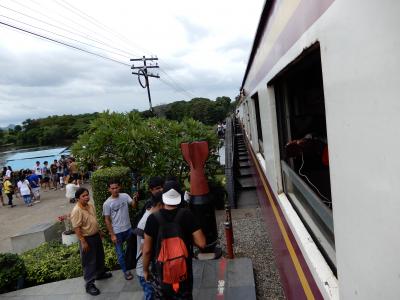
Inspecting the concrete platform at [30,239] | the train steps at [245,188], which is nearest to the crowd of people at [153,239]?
the concrete platform at [30,239]

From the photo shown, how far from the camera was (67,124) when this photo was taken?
70.5 metres

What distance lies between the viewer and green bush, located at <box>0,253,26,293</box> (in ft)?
16.4

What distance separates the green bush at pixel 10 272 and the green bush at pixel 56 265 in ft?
0.63

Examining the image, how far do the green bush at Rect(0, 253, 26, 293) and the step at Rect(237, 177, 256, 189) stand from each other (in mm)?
5806

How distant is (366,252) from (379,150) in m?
0.34

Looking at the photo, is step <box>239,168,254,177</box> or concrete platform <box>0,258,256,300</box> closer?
concrete platform <box>0,258,256,300</box>

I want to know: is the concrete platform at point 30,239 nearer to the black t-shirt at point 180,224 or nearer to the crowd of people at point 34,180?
the crowd of people at point 34,180

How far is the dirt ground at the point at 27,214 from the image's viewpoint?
9935 mm

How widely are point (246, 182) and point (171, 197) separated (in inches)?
285

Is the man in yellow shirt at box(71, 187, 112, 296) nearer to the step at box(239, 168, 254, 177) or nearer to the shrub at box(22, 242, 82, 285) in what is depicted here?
the shrub at box(22, 242, 82, 285)

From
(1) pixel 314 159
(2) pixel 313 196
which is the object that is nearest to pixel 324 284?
(2) pixel 313 196

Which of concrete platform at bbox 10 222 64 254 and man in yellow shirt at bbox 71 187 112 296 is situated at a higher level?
man in yellow shirt at bbox 71 187 112 296

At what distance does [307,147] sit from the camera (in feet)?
8.80

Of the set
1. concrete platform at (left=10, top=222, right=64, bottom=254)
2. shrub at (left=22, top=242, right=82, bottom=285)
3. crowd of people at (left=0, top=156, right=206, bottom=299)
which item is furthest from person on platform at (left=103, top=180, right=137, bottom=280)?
concrete platform at (left=10, top=222, right=64, bottom=254)
